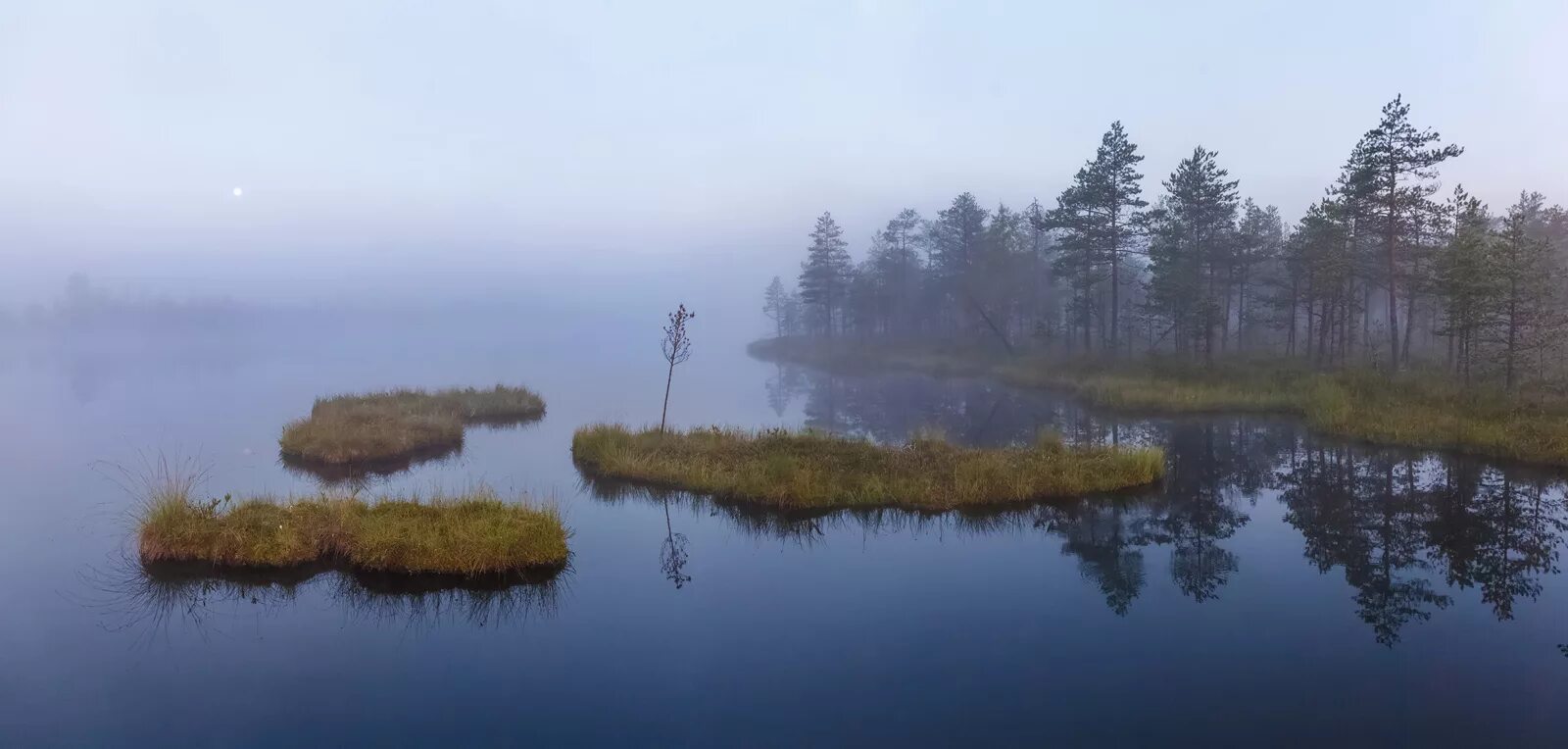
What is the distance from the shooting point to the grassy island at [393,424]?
72.5ft

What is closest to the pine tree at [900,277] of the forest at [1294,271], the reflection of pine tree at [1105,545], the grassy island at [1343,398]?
the forest at [1294,271]

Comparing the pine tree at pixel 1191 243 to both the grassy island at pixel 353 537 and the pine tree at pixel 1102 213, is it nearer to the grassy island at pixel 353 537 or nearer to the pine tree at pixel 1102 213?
the pine tree at pixel 1102 213

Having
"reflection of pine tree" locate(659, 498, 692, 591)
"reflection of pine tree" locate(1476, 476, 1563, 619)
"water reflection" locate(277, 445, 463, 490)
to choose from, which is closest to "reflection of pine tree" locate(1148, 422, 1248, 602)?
"reflection of pine tree" locate(1476, 476, 1563, 619)

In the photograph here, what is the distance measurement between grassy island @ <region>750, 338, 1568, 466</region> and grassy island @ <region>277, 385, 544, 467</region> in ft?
88.6

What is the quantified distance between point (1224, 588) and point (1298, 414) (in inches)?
837

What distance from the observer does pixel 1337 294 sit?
123 ft

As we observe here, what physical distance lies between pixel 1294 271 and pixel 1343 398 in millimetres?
17758

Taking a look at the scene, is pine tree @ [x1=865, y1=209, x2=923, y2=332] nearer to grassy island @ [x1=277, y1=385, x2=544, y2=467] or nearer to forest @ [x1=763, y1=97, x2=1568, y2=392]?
forest @ [x1=763, y1=97, x2=1568, y2=392]

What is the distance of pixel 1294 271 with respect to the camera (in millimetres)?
41219

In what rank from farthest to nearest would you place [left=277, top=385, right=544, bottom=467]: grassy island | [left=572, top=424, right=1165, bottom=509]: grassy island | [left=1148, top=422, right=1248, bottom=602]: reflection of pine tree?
[left=277, top=385, right=544, bottom=467]: grassy island
[left=572, top=424, right=1165, bottom=509]: grassy island
[left=1148, top=422, right=1248, bottom=602]: reflection of pine tree

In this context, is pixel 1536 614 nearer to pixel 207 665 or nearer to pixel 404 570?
pixel 404 570

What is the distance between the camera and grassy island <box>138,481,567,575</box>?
1210 centimetres

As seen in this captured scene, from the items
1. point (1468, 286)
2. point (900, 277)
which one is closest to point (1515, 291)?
point (1468, 286)

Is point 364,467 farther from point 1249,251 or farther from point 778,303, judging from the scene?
point 778,303
